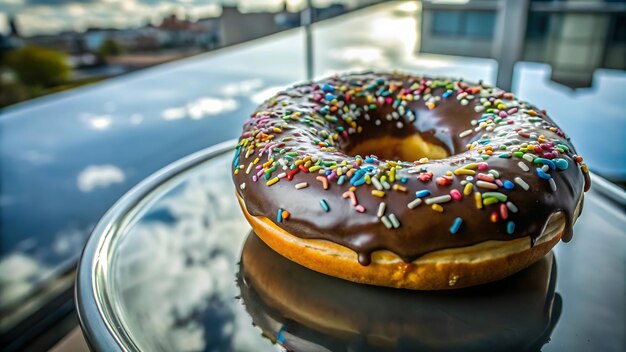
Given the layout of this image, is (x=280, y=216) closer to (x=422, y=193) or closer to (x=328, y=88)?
(x=422, y=193)

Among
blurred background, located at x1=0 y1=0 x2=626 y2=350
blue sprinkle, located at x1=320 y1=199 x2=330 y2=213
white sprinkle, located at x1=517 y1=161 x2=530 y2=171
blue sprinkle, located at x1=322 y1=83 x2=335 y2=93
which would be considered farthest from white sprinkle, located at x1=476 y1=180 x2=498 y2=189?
blurred background, located at x1=0 y1=0 x2=626 y2=350

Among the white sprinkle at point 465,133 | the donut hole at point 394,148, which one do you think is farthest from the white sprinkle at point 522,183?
the donut hole at point 394,148

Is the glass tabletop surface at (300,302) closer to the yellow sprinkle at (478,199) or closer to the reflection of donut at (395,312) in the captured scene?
Answer: the reflection of donut at (395,312)

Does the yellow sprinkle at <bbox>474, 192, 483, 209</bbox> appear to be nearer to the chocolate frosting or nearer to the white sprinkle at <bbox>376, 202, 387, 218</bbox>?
the chocolate frosting

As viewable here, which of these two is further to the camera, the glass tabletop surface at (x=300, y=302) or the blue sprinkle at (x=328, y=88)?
the blue sprinkle at (x=328, y=88)

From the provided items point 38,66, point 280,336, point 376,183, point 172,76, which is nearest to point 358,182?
point 376,183
